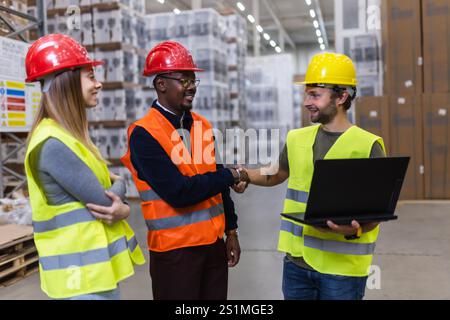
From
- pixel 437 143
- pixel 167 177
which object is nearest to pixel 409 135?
pixel 437 143

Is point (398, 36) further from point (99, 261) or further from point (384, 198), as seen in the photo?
point (99, 261)

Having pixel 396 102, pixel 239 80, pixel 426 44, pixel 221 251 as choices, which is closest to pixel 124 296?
pixel 221 251

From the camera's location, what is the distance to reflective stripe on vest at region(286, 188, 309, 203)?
214cm

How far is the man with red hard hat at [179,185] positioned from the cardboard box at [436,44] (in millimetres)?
6533

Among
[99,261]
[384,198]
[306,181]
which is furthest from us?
[306,181]

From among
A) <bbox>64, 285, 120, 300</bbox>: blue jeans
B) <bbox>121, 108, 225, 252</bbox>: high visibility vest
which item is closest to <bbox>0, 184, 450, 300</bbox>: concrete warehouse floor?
<bbox>121, 108, 225, 252</bbox>: high visibility vest

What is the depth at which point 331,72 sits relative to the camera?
2143mm

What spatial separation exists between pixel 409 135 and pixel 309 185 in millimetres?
6258

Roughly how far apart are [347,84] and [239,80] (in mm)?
8627

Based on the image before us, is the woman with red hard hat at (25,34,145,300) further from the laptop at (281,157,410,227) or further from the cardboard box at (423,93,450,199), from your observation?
the cardboard box at (423,93,450,199)

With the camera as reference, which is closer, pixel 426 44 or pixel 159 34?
pixel 426 44

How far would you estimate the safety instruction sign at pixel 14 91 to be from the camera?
16.6ft

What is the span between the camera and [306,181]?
2.14m

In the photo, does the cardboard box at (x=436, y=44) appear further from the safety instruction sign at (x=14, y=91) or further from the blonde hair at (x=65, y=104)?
the blonde hair at (x=65, y=104)
